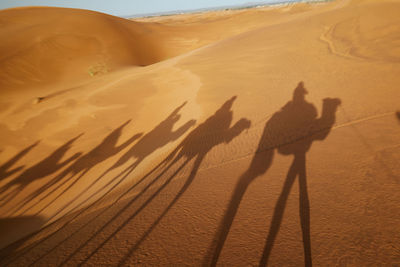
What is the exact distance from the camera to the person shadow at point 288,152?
2.24m

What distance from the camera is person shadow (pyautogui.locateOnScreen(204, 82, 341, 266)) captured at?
224 cm

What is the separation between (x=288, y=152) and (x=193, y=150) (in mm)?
1762

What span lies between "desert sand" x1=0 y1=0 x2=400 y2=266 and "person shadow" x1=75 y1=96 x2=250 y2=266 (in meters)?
0.03

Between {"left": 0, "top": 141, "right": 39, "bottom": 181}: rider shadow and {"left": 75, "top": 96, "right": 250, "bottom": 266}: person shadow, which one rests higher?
{"left": 0, "top": 141, "right": 39, "bottom": 181}: rider shadow

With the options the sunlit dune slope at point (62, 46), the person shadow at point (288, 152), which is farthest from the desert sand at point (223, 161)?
the sunlit dune slope at point (62, 46)

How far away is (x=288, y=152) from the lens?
365 cm

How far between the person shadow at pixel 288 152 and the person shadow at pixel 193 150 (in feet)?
2.48

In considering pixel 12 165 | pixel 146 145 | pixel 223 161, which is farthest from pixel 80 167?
pixel 223 161

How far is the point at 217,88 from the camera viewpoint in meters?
7.62

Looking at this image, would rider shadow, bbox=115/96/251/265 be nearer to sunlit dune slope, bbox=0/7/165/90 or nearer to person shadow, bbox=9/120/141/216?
person shadow, bbox=9/120/141/216

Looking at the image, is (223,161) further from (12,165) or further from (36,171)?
(12,165)

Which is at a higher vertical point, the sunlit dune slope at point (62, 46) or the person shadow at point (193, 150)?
the sunlit dune slope at point (62, 46)

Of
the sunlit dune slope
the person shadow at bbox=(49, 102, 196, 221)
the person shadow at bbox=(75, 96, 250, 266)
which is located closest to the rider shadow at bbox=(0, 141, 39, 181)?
the person shadow at bbox=(49, 102, 196, 221)

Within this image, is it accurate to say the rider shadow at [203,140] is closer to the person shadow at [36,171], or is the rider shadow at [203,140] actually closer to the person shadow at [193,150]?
the person shadow at [193,150]
